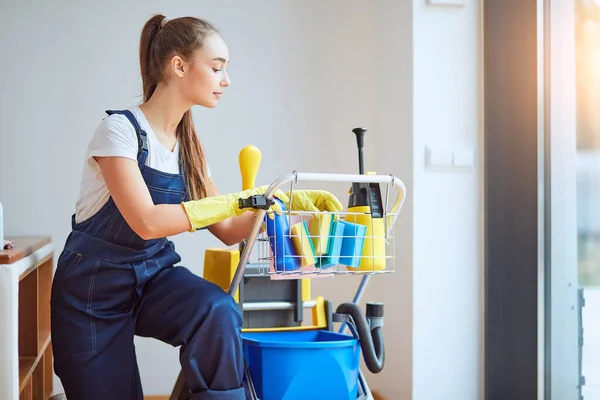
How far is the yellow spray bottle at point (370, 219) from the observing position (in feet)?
5.20

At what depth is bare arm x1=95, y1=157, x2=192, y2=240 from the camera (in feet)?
5.27

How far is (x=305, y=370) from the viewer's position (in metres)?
1.66

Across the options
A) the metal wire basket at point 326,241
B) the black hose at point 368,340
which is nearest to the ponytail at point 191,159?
the metal wire basket at point 326,241

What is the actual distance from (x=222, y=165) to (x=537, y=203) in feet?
3.67

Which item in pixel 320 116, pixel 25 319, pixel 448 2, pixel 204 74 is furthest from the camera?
pixel 320 116

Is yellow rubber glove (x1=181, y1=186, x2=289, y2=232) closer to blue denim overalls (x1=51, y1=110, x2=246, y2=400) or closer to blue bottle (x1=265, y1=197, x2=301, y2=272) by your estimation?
blue bottle (x1=265, y1=197, x2=301, y2=272)

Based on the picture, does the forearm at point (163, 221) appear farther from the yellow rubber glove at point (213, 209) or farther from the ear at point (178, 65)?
the ear at point (178, 65)

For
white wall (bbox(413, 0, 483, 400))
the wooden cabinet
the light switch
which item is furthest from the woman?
the light switch

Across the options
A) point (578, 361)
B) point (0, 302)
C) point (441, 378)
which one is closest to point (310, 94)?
point (441, 378)

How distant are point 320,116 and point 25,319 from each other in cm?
126

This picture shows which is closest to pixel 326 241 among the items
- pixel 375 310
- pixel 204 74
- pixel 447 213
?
pixel 375 310

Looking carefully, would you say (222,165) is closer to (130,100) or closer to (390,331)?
(130,100)

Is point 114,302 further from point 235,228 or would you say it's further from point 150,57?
point 150,57

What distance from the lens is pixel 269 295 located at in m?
2.00
